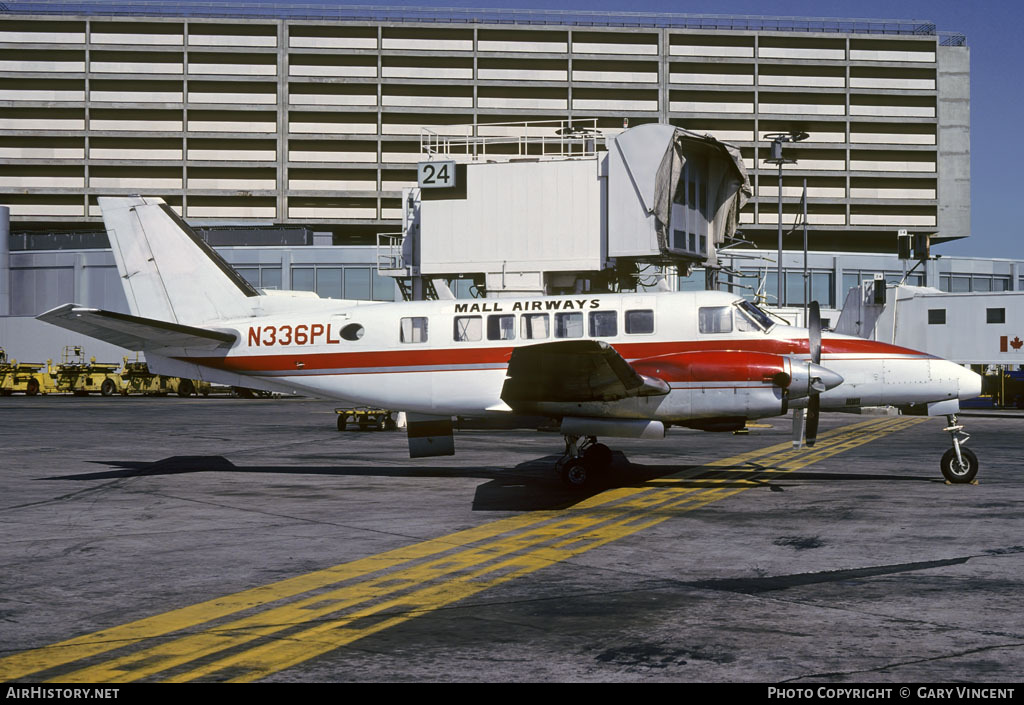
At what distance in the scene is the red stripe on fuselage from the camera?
1864 centimetres

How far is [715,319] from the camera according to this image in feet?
62.5

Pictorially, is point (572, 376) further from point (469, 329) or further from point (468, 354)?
point (469, 329)

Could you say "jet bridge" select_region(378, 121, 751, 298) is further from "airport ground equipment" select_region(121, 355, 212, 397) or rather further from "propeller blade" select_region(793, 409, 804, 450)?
"airport ground equipment" select_region(121, 355, 212, 397)

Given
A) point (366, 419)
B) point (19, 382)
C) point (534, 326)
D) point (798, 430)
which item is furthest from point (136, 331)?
point (19, 382)

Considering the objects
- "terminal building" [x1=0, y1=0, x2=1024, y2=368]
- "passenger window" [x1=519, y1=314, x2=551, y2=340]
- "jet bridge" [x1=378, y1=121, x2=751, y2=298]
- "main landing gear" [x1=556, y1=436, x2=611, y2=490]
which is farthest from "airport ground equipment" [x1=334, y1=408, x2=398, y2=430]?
"terminal building" [x1=0, y1=0, x2=1024, y2=368]

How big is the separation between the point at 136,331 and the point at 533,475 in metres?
8.86

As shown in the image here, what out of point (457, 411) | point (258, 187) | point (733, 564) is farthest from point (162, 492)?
point (258, 187)

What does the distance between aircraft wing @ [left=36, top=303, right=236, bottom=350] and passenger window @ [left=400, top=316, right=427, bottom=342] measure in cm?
387

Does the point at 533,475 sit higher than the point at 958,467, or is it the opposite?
the point at 958,467

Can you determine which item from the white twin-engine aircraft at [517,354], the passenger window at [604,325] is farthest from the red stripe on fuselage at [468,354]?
the passenger window at [604,325]

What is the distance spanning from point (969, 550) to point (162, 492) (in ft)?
45.3

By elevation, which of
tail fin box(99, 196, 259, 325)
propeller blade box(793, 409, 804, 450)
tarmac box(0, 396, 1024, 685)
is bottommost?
A: tarmac box(0, 396, 1024, 685)

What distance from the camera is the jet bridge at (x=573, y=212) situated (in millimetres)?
39344

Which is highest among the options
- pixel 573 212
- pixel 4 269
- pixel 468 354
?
pixel 4 269
